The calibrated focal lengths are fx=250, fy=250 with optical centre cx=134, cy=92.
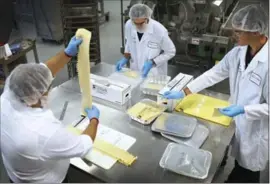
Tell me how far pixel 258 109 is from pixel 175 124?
471mm

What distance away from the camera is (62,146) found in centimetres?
104

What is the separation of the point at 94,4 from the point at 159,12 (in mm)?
1050

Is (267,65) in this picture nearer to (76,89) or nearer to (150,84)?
(150,84)

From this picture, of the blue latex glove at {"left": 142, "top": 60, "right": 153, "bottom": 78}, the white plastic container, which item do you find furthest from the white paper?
the blue latex glove at {"left": 142, "top": 60, "right": 153, "bottom": 78}

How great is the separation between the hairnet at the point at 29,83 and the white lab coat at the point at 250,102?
1.07 metres

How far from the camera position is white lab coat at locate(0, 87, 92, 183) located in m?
1.00

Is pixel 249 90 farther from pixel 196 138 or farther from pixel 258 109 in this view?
pixel 196 138

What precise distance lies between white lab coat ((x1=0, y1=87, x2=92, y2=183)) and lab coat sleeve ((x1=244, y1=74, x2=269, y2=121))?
88 cm

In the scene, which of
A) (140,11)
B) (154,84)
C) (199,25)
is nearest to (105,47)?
(199,25)

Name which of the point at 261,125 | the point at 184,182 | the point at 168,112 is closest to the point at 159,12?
the point at 168,112

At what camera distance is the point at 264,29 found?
4.58 feet

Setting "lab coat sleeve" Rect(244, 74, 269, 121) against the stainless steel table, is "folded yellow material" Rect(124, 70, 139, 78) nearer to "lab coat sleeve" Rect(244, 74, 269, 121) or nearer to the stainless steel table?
the stainless steel table

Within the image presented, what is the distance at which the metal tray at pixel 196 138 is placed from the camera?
4.72 ft

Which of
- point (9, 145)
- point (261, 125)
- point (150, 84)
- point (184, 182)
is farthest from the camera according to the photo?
point (150, 84)
